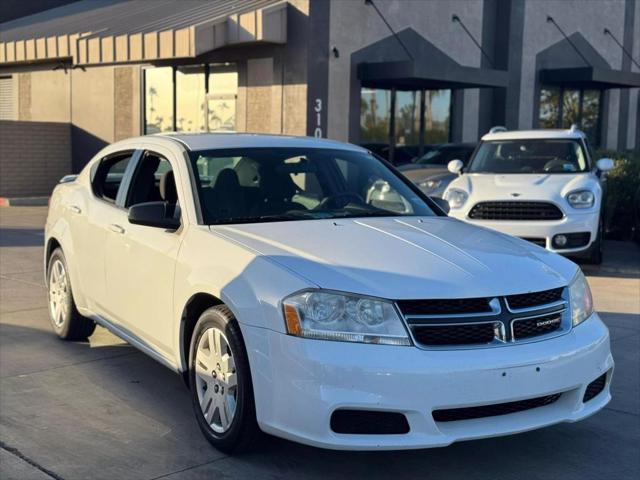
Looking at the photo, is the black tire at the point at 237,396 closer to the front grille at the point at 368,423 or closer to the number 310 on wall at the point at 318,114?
the front grille at the point at 368,423

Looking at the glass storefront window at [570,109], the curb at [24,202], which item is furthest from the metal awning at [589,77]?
the curb at [24,202]

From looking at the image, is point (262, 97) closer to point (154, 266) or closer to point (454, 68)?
point (454, 68)

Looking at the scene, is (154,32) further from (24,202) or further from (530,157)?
(530,157)

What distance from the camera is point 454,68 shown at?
17.5 meters

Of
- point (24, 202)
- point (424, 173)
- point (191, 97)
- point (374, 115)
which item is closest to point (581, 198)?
point (424, 173)

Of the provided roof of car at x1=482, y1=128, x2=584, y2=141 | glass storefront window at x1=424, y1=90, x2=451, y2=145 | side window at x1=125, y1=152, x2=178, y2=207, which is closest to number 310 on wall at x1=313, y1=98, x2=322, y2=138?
glass storefront window at x1=424, y1=90, x2=451, y2=145

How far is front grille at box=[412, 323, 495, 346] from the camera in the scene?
3.75 meters

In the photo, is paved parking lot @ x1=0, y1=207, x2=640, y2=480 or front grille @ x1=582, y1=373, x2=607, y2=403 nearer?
paved parking lot @ x1=0, y1=207, x2=640, y2=480

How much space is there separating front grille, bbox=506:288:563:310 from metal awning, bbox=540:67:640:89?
19.6m

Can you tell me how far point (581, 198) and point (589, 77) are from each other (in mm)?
13081

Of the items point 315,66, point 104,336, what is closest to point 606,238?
point 315,66

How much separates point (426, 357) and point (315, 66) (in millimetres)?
13742

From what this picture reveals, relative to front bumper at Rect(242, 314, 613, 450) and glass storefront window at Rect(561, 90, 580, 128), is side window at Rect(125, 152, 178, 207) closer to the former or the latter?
front bumper at Rect(242, 314, 613, 450)

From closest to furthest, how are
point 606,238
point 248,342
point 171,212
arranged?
point 248,342 → point 171,212 → point 606,238
